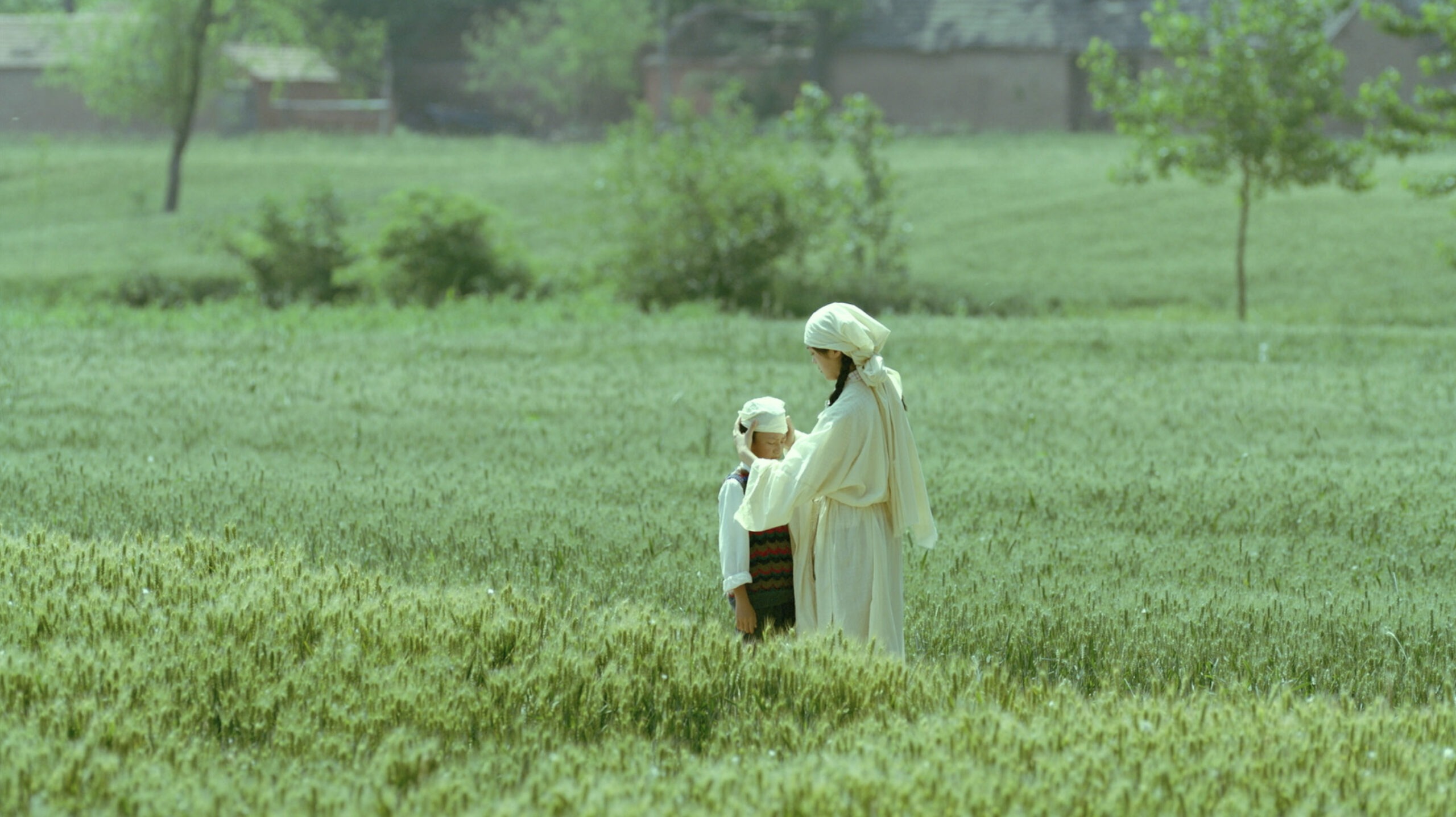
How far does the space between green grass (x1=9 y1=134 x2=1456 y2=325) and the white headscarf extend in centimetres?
2480

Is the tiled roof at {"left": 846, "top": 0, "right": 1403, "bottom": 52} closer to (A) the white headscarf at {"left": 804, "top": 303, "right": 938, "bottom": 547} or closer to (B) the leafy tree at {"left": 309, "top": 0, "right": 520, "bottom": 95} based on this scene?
(B) the leafy tree at {"left": 309, "top": 0, "right": 520, "bottom": 95}

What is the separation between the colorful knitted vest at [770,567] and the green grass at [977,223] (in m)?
24.8

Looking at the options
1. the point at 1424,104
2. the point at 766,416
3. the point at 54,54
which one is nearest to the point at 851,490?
the point at 766,416

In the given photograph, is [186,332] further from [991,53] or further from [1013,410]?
[991,53]

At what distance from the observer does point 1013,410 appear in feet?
50.4

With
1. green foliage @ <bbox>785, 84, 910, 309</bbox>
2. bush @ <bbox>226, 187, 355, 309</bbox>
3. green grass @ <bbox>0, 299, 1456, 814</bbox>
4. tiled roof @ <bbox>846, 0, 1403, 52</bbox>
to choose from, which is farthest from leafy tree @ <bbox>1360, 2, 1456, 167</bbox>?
tiled roof @ <bbox>846, 0, 1403, 52</bbox>

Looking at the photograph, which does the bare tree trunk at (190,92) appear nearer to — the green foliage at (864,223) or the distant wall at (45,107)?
the green foliage at (864,223)

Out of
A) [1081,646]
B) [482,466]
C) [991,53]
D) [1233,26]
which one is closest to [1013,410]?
[482,466]

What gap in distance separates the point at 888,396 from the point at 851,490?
41 cm

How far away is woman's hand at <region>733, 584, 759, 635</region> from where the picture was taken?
20.3 feet

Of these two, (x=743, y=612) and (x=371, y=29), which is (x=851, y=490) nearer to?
(x=743, y=612)

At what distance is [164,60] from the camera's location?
44406 millimetres

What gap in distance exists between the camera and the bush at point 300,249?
1264 inches

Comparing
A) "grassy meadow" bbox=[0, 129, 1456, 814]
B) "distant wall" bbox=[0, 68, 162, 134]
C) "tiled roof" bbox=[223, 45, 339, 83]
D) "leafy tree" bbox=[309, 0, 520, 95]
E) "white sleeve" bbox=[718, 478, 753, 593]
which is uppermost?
"leafy tree" bbox=[309, 0, 520, 95]
